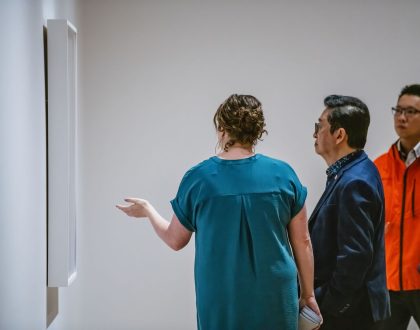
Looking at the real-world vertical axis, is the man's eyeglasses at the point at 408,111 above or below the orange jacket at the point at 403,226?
above

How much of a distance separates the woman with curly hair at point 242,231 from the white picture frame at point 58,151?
22.6 inches

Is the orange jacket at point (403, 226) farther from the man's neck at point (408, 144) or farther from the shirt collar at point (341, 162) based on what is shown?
the shirt collar at point (341, 162)

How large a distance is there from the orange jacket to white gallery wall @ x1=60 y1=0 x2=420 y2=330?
64cm

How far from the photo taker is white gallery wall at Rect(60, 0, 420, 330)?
339 centimetres

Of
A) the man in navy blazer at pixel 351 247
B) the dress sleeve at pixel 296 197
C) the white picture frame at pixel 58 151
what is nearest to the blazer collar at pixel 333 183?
the man in navy blazer at pixel 351 247

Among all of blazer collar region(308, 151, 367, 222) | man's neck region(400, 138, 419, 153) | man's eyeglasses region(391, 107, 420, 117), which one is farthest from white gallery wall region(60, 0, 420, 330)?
blazer collar region(308, 151, 367, 222)

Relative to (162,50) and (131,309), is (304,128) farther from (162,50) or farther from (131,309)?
(131,309)

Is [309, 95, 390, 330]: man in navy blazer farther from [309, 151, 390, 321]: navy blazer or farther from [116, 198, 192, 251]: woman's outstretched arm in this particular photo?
[116, 198, 192, 251]: woman's outstretched arm

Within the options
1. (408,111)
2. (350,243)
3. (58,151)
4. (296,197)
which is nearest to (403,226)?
(408,111)

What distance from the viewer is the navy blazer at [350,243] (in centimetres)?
224

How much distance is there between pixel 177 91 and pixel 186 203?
158 cm

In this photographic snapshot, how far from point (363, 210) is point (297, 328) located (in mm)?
558

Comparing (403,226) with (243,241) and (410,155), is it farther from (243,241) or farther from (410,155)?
(243,241)

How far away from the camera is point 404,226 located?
9.37 ft
